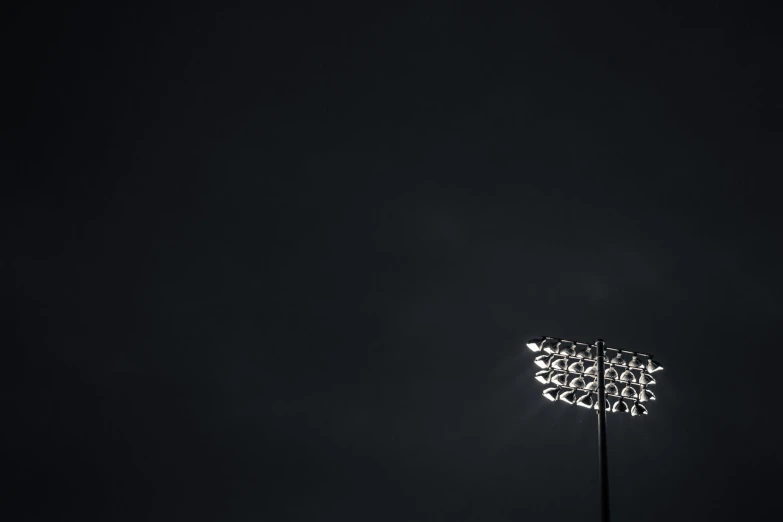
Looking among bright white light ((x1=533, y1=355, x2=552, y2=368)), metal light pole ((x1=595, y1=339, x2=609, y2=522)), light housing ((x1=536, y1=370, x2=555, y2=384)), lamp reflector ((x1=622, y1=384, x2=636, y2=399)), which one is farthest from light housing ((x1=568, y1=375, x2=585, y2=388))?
metal light pole ((x1=595, y1=339, x2=609, y2=522))

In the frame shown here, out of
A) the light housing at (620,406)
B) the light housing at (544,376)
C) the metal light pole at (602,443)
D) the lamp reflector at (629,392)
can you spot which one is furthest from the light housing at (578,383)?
the metal light pole at (602,443)

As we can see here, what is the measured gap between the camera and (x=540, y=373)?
12500mm

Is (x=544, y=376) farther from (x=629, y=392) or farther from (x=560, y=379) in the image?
(x=629, y=392)

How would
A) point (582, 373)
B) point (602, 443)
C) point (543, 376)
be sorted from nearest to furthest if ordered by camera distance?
1. point (602, 443)
2. point (582, 373)
3. point (543, 376)

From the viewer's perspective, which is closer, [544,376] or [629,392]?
[629,392]

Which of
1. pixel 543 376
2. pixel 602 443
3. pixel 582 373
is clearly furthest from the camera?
pixel 543 376

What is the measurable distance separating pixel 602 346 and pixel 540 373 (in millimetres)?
1813

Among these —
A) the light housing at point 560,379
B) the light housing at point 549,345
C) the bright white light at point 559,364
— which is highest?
the light housing at point 549,345

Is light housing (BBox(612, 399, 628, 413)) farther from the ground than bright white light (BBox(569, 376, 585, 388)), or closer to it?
closer to it

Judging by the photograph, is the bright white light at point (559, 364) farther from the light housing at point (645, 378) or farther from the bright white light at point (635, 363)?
the light housing at point (645, 378)

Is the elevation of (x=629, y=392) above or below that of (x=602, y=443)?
above

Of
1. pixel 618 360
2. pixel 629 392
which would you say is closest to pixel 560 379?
pixel 618 360

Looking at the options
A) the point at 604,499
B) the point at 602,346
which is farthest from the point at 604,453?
the point at 602,346

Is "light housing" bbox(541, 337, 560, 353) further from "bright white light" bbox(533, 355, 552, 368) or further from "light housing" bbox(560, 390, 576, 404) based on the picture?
"light housing" bbox(560, 390, 576, 404)
